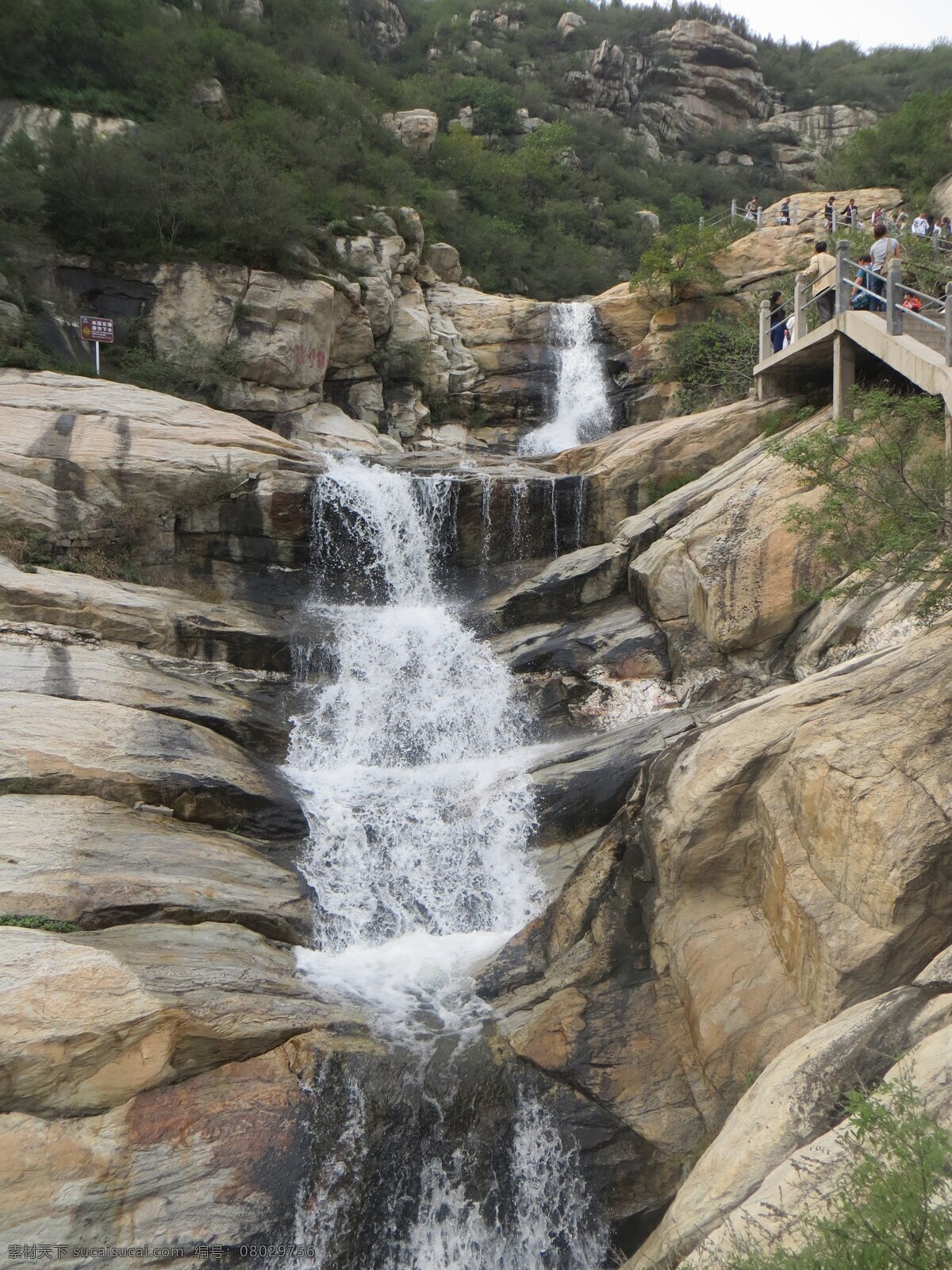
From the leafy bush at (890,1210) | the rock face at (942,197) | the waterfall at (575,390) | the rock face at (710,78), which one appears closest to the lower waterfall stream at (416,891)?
the leafy bush at (890,1210)

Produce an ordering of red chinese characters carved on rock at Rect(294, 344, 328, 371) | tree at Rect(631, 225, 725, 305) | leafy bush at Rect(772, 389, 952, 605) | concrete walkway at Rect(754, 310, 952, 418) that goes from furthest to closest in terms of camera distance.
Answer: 1. tree at Rect(631, 225, 725, 305)
2. red chinese characters carved on rock at Rect(294, 344, 328, 371)
3. concrete walkway at Rect(754, 310, 952, 418)
4. leafy bush at Rect(772, 389, 952, 605)

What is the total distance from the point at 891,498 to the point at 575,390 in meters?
19.5

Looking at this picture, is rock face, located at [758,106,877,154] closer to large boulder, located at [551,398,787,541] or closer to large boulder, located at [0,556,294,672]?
large boulder, located at [551,398,787,541]

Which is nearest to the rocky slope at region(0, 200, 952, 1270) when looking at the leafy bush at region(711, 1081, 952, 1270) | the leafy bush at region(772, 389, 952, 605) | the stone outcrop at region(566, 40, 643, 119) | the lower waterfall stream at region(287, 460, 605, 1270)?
the lower waterfall stream at region(287, 460, 605, 1270)

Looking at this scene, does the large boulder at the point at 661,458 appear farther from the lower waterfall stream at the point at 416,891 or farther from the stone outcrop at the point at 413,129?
the stone outcrop at the point at 413,129

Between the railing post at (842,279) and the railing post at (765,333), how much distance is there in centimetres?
335

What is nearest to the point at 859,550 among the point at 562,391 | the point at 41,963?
the point at 41,963

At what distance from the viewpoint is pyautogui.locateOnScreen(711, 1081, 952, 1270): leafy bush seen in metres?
3.46

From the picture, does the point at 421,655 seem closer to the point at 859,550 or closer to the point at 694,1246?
the point at 859,550

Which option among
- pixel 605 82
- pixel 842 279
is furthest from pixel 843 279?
pixel 605 82

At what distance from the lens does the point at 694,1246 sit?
528 cm

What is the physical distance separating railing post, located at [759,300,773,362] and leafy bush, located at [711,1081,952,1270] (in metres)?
15.5

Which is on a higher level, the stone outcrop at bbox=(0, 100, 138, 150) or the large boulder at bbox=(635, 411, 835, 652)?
the stone outcrop at bbox=(0, 100, 138, 150)

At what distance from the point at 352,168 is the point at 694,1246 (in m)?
32.2
